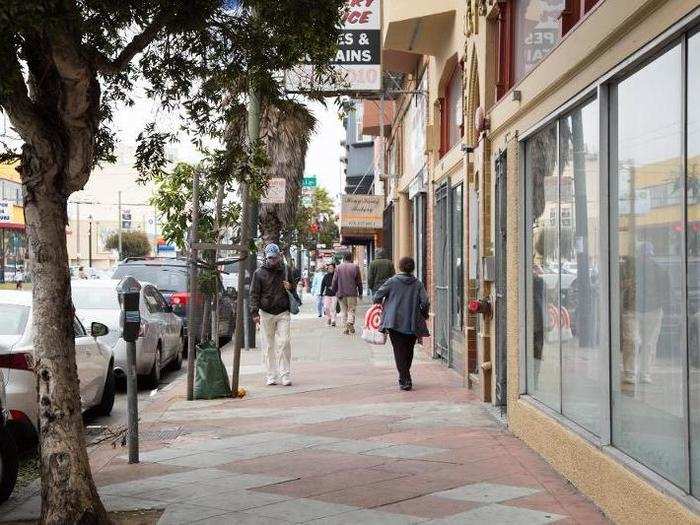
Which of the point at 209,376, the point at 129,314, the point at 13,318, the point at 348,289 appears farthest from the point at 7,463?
the point at 348,289

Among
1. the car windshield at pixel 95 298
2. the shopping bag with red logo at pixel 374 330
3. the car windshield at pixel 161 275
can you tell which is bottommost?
the shopping bag with red logo at pixel 374 330

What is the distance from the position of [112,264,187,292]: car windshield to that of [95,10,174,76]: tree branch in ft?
41.9

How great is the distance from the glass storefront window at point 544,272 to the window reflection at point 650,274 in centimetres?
176

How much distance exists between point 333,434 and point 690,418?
501 centimetres

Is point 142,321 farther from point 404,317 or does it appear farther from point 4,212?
point 4,212

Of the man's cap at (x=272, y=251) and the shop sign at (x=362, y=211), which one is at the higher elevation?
the shop sign at (x=362, y=211)

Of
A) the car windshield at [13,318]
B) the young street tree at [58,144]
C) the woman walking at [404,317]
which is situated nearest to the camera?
the young street tree at [58,144]

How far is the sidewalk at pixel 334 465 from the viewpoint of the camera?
21.6ft

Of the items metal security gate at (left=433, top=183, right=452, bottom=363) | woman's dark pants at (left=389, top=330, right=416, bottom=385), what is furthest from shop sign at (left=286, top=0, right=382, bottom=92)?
woman's dark pants at (left=389, top=330, right=416, bottom=385)

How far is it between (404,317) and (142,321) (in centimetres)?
362

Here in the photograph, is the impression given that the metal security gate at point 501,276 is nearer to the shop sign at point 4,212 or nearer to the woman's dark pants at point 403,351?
the woman's dark pants at point 403,351

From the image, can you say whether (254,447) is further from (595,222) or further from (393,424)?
(595,222)

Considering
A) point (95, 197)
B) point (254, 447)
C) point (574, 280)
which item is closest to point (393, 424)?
point (254, 447)

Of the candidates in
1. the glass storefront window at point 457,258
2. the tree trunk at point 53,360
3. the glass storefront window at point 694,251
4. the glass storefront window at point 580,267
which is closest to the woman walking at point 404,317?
the glass storefront window at point 457,258
